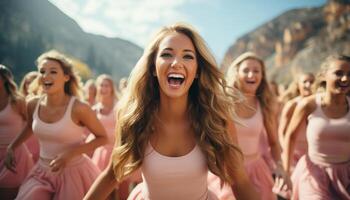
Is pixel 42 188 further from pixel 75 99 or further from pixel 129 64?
pixel 129 64

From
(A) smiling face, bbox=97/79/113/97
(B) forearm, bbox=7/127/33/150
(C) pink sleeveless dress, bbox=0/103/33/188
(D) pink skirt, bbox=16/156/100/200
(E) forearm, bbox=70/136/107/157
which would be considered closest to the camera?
(D) pink skirt, bbox=16/156/100/200

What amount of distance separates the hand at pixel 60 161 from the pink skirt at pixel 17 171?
1415 mm

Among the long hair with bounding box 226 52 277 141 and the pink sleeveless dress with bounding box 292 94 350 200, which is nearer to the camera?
the pink sleeveless dress with bounding box 292 94 350 200

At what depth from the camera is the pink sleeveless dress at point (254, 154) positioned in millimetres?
4199

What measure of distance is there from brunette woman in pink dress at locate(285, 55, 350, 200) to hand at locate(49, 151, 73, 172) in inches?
95.6

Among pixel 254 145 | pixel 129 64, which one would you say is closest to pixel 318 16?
pixel 129 64

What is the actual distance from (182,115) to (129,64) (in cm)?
9381

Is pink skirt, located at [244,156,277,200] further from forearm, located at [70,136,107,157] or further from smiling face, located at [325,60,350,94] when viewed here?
forearm, located at [70,136,107,157]

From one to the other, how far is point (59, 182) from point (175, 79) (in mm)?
2023

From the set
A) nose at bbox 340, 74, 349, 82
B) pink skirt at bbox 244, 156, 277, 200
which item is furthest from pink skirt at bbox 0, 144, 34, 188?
nose at bbox 340, 74, 349, 82

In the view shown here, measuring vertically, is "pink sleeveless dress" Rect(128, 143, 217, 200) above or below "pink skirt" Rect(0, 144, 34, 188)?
above

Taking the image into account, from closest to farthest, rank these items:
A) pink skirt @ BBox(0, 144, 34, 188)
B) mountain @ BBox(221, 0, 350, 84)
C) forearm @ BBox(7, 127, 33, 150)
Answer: forearm @ BBox(7, 127, 33, 150), pink skirt @ BBox(0, 144, 34, 188), mountain @ BBox(221, 0, 350, 84)

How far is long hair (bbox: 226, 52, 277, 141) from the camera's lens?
451 centimetres

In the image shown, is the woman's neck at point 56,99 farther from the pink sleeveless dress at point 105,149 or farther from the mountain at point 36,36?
the mountain at point 36,36
